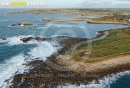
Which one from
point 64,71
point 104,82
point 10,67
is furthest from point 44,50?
point 104,82

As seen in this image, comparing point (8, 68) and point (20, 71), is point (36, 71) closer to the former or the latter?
point (20, 71)

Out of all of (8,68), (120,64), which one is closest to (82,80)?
(120,64)

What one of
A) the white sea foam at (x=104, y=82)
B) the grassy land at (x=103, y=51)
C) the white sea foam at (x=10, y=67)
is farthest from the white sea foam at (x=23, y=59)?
the white sea foam at (x=104, y=82)

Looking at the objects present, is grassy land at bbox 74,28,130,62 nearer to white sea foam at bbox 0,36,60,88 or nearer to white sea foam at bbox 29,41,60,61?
white sea foam at bbox 29,41,60,61

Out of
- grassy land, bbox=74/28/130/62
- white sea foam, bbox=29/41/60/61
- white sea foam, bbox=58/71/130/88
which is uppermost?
grassy land, bbox=74/28/130/62

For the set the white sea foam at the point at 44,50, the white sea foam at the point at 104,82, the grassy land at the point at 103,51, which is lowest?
the white sea foam at the point at 44,50

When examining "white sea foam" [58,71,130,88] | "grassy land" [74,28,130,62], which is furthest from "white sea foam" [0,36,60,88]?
"white sea foam" [58,71,130,88]

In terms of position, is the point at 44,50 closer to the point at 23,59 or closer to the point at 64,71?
the point at 23,59

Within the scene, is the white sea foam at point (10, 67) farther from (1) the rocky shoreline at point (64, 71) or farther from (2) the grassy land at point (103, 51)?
(2) the grassy land at point (103, 51)
